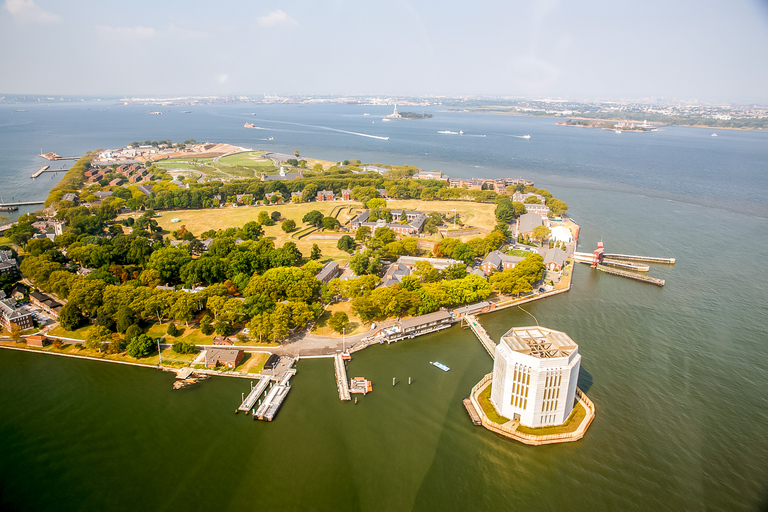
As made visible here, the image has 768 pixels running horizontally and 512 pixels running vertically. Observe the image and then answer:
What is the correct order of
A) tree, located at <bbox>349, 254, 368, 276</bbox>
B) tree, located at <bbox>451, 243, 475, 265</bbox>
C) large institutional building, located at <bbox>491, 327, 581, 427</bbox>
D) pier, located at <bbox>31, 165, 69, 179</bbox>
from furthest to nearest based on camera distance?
1. pier, located at <bbox>31, 165, 69, 179</bbox>
2. tree, located at <bbox>451, 243, 475, 265</bbox>
3. tree, located at <bbox>349, 254, 368, 276</bbox>
4. large institutional building, located at <bbox>491, 327, 581, 427</bbox>

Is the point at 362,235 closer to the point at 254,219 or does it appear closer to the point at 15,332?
the point at 254,219

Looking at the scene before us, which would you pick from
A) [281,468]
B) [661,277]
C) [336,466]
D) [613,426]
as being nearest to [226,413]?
[281,468]

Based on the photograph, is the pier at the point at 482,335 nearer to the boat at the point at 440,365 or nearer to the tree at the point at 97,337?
the boat at the point at 440,365

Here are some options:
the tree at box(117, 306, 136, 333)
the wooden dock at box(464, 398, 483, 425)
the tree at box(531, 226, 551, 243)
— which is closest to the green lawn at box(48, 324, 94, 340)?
the tree at box(117, 306, 136, 333)

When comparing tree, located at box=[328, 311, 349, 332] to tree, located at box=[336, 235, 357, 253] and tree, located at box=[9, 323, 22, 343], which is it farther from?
tree, located at box=[9, 323, 22, 343]

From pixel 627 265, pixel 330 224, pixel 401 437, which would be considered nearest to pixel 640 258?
pixel 627 265

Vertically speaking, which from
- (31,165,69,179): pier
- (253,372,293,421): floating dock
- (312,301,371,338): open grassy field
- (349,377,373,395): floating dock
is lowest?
(253,372,293,421): floating dock

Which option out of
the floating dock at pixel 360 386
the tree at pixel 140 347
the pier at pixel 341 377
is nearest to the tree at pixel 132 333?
the tree at pixel 140 347
